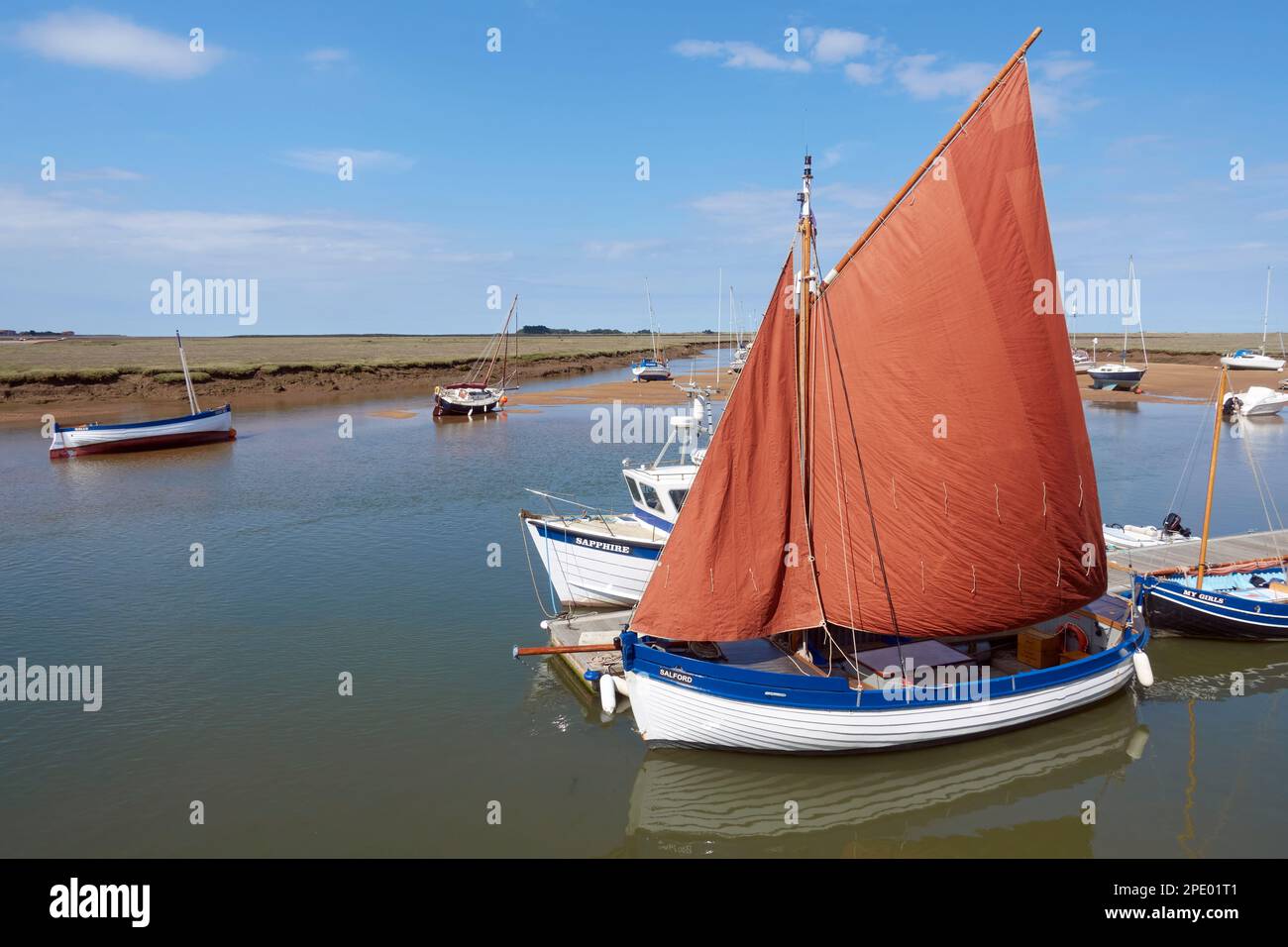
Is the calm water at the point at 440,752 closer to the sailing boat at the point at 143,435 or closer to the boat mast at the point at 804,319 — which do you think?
the boat mast at the point at 804,319

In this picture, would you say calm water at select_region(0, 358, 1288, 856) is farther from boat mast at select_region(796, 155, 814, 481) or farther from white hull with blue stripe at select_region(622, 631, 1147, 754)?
boat mast at select_region(796, 155, 814, 481)

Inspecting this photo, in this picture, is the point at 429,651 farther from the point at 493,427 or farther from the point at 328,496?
the point at 493,427

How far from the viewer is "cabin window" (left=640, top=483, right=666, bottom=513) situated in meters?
24.2

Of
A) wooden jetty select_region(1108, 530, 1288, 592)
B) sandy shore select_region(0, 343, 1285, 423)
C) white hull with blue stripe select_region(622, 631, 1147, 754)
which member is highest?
sandy shore select_region(0, 343, 1285, 423)

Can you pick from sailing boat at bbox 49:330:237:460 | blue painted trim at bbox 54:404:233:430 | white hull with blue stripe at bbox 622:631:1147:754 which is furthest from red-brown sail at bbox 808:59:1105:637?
blue painted trim at bbox 54:404:233:430

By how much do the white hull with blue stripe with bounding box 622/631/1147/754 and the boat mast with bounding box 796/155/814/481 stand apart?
13.8 ft

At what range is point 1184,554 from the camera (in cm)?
2684

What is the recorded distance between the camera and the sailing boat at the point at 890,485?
→ 615 inches

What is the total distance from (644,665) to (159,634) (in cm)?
1515

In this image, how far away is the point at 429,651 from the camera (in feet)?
70.8

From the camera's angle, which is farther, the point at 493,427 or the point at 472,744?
the point at 493,427

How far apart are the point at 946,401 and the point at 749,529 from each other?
4582 millimetres
